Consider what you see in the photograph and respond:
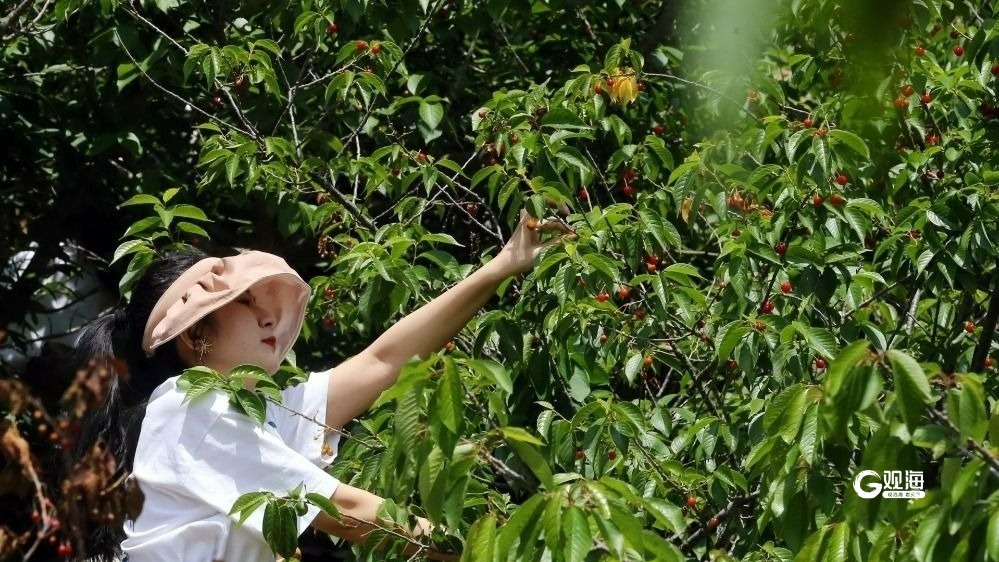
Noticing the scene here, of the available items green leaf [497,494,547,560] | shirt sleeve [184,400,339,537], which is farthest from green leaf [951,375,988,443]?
shirt sleeve [184,400,339,537]

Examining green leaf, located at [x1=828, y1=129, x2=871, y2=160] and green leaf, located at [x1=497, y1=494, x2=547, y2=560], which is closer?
green leaf, located at [x1=497, y1=494, x2=547, y2=560]

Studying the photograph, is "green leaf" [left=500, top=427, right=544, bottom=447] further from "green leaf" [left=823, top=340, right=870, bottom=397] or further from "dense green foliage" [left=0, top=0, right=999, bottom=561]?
"green leaf" [left=823, top=340, right=870, bottom=397]

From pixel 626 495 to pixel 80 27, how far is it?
354cm

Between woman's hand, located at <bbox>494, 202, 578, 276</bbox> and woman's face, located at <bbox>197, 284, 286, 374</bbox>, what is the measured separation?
19.2 inches

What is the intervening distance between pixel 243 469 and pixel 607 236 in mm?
975

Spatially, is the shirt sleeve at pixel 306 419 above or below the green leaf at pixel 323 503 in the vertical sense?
above

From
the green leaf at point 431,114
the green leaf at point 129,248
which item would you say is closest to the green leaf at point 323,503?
the green leaf at point 129,248

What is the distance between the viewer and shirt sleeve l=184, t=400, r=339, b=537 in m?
2.34

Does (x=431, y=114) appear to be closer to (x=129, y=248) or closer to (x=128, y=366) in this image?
(x=129, y=248)

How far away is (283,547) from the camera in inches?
86.3

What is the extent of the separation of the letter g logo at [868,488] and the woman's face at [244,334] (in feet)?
4.01

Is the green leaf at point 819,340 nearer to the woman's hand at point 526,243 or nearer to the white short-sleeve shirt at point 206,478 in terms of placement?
the woman's hand at point 526,243

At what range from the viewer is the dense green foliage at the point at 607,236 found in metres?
1.83

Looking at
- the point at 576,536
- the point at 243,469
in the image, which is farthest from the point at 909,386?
the point at 243,469
